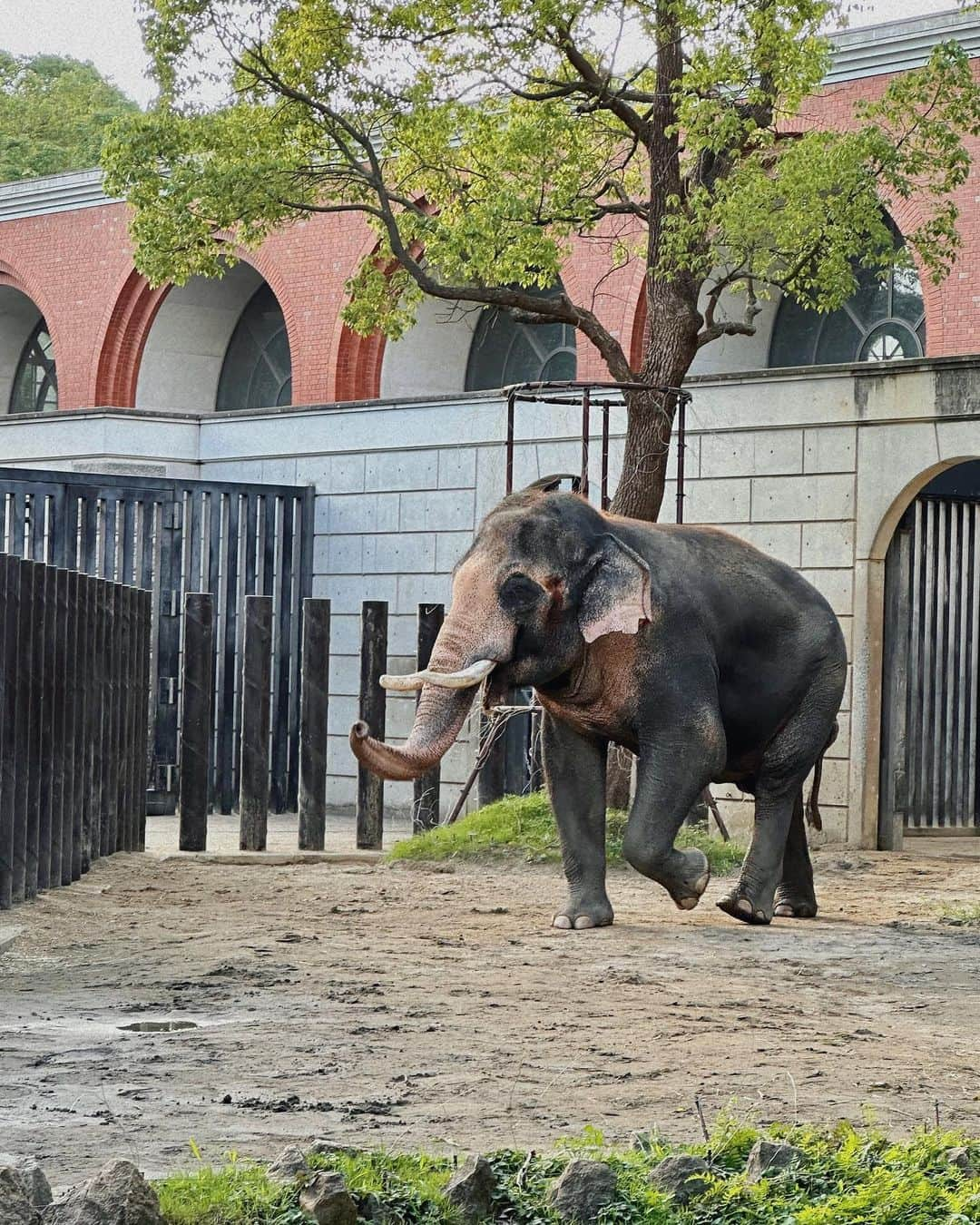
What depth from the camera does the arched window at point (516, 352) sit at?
79.0 feet

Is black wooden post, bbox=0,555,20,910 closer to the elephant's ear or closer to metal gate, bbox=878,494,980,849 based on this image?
the elephant's ear

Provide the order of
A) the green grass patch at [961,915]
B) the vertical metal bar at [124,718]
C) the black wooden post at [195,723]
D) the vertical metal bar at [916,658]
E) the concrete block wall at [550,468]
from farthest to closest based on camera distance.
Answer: the vertical metal bar at [916,658]
the concrete block wall at [550,468]
the black wooden post at [195,723]
the vertical metal bar at [124,718]
the green grass patch at [961,915]

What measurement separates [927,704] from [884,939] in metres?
7.11

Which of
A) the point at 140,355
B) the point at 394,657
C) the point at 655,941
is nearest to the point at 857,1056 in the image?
the point at 655,941

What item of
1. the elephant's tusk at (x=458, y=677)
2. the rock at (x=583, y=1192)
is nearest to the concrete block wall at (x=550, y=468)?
the elephant's tusk at (x=458, y=677)

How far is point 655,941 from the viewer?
9484 millimetres

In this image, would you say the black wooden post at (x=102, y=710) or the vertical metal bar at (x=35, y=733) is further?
the black wooden post at (x=102, y=710)

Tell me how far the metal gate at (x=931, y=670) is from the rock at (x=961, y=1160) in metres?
11.4

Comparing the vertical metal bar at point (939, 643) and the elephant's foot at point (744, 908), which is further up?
the vertical metal bar at point (939, 643)

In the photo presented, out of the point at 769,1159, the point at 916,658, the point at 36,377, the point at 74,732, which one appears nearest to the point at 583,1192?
the point at 769,1159

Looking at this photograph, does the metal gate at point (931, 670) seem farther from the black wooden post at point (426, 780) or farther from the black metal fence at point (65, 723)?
the black metal fence at point (65, 723)

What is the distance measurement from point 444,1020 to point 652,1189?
2689 mm

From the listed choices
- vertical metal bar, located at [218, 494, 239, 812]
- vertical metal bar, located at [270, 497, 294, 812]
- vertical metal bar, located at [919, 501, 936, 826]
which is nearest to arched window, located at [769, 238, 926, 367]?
vertical metal bar, located at [919, 501, 936, 826]

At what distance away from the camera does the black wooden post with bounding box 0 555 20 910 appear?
9.69m
